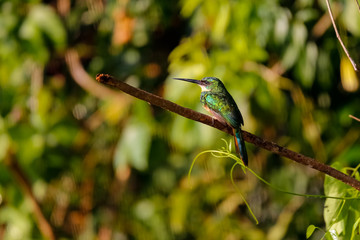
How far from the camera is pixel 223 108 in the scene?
1.69 m

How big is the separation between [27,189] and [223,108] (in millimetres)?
1799

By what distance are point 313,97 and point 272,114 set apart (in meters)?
0.26

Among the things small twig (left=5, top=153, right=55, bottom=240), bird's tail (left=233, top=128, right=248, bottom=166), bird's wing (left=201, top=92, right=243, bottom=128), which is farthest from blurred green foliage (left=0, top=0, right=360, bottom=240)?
bird's tail (left=233, top=128, right=248, bottom=166)

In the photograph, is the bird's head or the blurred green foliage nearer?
the bird's head

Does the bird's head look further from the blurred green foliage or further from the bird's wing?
the blurred green foliage

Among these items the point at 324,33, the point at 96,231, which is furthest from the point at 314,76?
the point at 96,231

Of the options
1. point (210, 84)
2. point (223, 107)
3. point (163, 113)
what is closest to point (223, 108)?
point (223, 107)

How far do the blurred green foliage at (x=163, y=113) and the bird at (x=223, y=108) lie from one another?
1.70ft

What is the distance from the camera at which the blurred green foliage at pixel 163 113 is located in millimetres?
2656

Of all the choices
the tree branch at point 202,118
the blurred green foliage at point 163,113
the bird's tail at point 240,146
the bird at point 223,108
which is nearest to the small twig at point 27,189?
the blurred green foliage at point 163,113

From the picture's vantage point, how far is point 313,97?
304 centimetres

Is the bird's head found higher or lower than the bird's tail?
lower

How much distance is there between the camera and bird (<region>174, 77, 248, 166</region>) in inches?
55.1

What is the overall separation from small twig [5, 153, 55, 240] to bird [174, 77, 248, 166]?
1.56m
